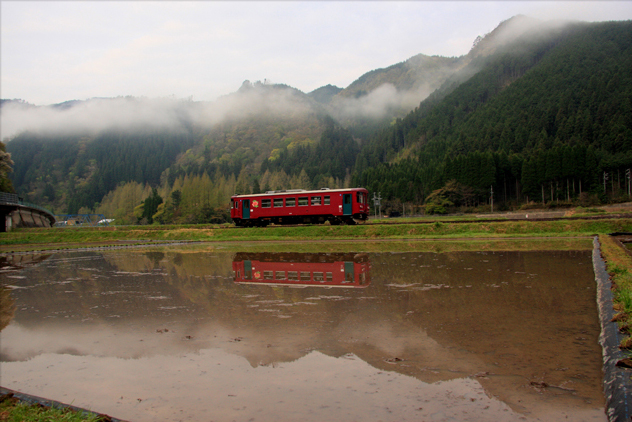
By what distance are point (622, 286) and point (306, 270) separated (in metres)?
9.34

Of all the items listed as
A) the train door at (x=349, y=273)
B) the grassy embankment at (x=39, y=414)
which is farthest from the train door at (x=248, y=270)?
the grassy embankment at (x=39, y=414)

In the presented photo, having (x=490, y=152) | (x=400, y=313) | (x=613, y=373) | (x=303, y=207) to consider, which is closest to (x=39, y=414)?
(x=400, y=313)

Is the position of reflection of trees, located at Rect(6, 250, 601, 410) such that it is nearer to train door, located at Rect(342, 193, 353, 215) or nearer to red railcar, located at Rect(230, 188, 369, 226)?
train door, located at Rect(342, 193, 353, 215)

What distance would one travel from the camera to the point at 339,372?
534 centimetres

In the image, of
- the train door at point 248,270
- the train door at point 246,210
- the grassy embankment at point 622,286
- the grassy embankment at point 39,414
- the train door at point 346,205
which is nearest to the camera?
the grassy embankment at point 39,414

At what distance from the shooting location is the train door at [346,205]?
1359 inches

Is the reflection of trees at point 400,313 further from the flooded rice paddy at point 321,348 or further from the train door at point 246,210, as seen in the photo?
the train door at point 246,210

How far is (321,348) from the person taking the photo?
247 inches

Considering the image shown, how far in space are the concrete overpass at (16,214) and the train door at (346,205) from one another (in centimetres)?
4205

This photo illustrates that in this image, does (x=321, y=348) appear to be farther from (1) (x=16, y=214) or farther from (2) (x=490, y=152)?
(2) (x=490, y=152)

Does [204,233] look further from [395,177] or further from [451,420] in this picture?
[395,177]

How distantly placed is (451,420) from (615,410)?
5.16 feet

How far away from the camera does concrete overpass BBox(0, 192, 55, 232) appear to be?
50.4 meters

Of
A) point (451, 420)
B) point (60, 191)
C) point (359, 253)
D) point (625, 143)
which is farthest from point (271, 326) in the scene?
point (60, 191)
